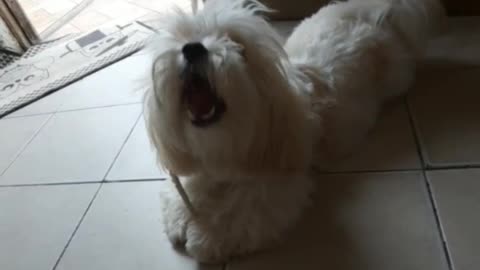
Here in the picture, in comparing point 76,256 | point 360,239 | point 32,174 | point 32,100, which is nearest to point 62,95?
point 32,100

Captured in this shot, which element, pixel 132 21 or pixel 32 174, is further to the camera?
pixel 132 21

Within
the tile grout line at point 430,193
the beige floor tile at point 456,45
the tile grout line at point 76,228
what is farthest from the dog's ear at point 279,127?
the beige floor tile at point 456,45

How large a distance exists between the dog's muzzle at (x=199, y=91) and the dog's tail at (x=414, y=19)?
28.4 inches

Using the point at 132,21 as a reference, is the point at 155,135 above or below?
above

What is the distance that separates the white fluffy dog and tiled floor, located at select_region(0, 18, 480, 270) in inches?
2.7

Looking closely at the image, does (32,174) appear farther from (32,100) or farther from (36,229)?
(32,100)

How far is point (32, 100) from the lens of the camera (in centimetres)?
201

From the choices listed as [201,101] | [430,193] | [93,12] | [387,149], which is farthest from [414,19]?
[93,12]

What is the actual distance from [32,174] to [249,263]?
928 millimetres

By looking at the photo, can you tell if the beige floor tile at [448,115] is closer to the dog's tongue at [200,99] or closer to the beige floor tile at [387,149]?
the beige floor tile at [387,149]

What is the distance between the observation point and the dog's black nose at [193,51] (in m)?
0.86

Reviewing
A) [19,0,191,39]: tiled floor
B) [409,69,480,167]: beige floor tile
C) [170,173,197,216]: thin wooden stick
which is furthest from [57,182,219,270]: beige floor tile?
[19,0,191,39]: tiled floor

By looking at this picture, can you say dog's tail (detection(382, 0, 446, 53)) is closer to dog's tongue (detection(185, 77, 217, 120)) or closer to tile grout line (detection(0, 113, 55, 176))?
dog's tongue (detection(185, 77, 217, 120))

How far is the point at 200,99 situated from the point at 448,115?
84 cm
